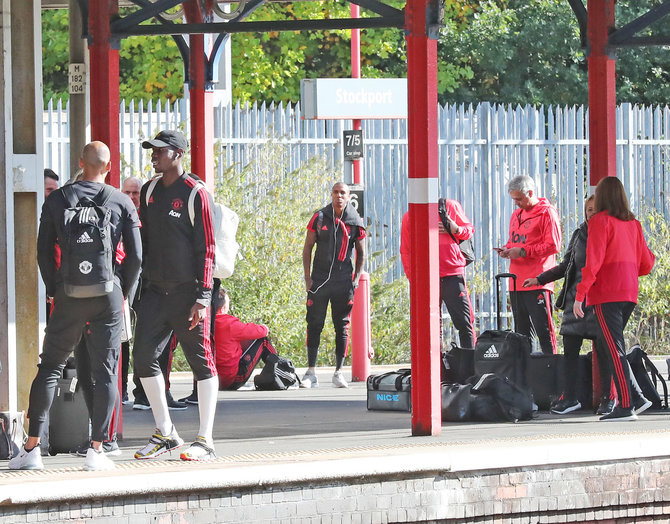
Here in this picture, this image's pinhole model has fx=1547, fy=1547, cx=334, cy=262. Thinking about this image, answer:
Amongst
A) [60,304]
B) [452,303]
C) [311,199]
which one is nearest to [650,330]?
[311,199]

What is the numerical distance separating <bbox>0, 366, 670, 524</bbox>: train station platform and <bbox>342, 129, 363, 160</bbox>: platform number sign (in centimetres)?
438

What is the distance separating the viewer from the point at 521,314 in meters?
12.3

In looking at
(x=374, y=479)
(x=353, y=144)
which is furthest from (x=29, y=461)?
(x=353, y=144)

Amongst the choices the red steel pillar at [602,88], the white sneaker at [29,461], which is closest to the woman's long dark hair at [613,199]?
the red steel pillar at [602,88]

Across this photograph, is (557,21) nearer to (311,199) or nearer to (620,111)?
(620,111)

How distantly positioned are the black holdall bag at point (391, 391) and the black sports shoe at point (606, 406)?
140cm

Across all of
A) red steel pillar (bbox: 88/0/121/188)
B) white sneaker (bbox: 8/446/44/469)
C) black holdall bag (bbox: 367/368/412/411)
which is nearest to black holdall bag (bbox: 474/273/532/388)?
black holdall bag (bbox: 367/368/412/411)

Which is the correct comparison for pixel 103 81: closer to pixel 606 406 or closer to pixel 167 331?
pixel 167 331

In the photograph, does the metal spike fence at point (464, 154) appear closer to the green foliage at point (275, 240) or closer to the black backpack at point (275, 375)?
the green foliage at point (275, 240)

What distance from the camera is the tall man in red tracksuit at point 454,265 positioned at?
1277 centimetres

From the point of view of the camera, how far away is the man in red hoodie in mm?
12133

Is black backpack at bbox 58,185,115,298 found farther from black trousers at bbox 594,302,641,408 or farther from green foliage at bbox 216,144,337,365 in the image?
green foliage at bbox 216,144,337,365

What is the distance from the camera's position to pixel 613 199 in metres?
10.8

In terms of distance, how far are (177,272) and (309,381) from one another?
5427 millimetres
